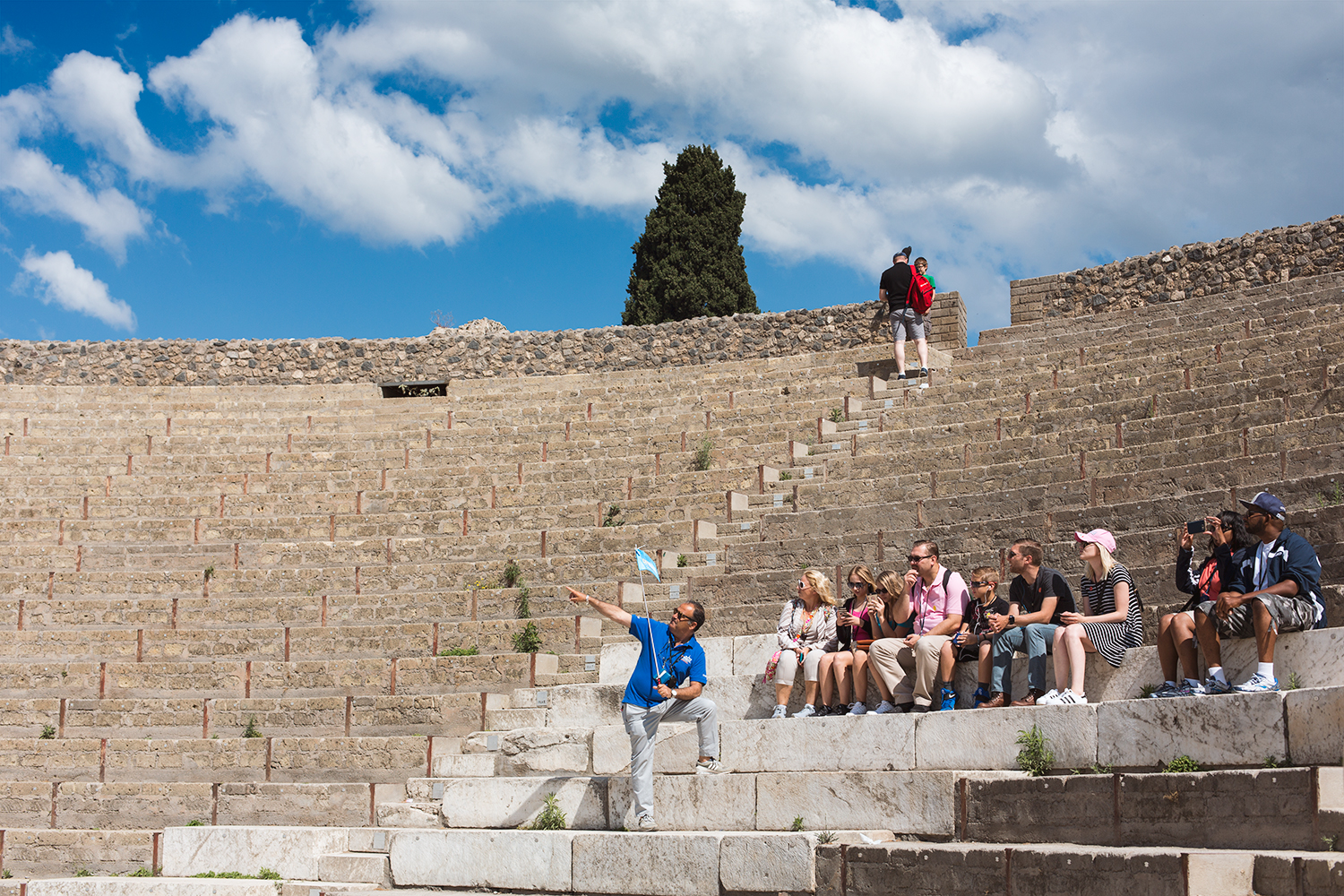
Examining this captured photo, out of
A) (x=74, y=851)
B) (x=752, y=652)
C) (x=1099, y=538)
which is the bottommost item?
(x=74, y=851)

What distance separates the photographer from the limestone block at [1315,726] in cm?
591

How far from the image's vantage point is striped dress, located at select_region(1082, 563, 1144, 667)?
290 inches

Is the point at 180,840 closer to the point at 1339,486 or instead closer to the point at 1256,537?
the point at 1256,537

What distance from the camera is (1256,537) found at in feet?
22.9

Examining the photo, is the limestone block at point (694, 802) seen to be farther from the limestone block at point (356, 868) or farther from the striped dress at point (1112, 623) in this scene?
the striped dress at point (1112, 623)

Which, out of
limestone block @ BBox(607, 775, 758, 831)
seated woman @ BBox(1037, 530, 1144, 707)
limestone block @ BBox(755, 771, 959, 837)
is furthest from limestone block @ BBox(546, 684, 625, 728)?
seated woman @ BBox(1037, 530, 1144, 707)

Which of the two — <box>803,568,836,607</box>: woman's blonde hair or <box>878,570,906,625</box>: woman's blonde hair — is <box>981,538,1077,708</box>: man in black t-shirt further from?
<box>803,568,836,607</box>: woman's blonde hair

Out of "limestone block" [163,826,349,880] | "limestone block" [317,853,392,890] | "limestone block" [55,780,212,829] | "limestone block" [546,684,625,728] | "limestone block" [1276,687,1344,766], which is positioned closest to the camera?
"limestone block" [1276,687,1344,766]

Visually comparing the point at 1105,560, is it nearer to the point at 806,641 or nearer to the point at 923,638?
the point at 923,638

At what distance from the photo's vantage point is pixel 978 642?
7777 millimetres

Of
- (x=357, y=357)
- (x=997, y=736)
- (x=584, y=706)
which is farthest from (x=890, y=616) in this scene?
(x=357, y=357)

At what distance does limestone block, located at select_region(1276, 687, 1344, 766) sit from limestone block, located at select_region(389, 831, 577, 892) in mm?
4360

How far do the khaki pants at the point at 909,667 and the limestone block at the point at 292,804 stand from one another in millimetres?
4452

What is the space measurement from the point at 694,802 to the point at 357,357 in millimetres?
14967
